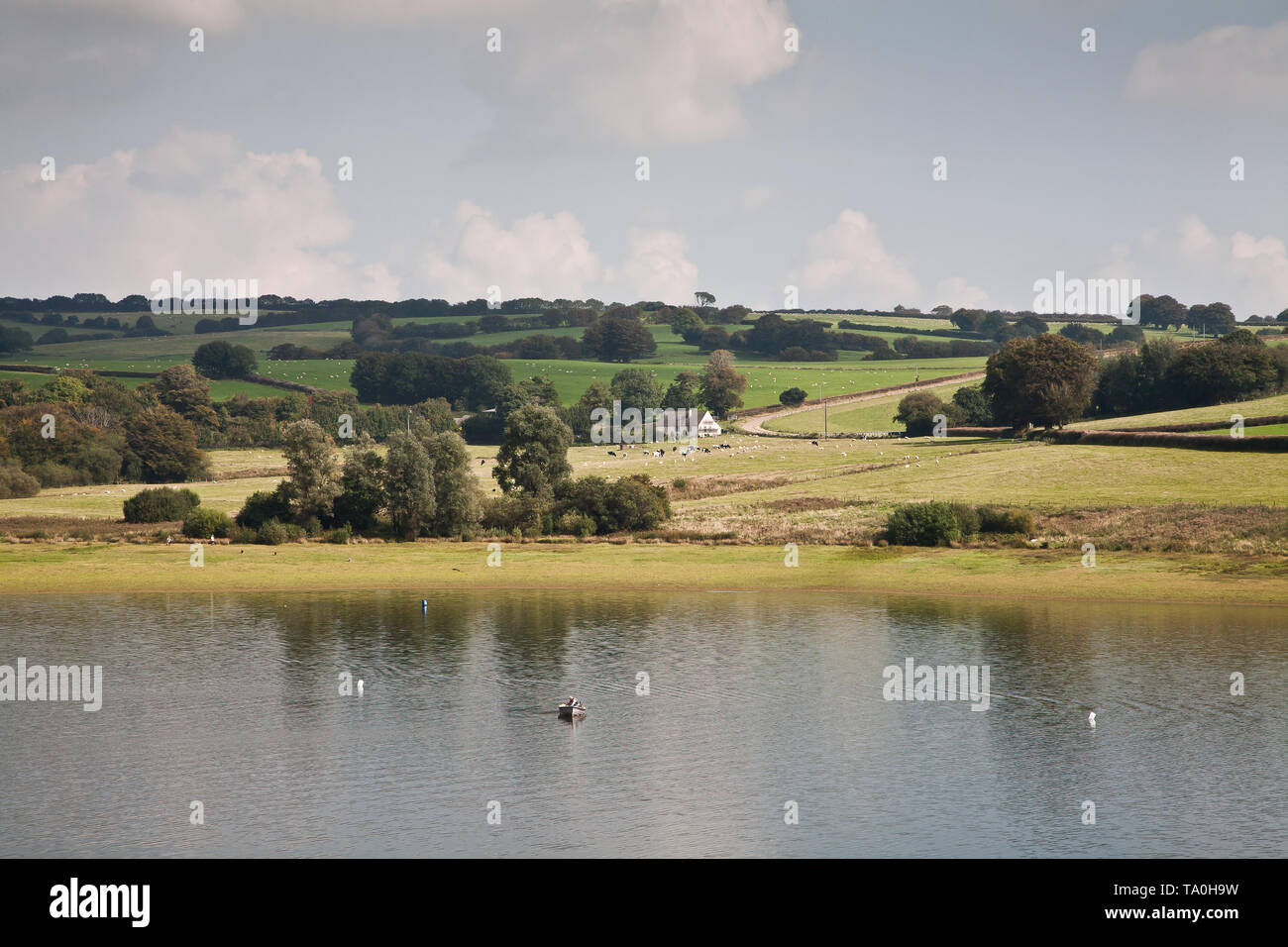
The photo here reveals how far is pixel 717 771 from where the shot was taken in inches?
1410

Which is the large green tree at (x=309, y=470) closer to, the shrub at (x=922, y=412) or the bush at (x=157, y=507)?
the bush at (x=157, y=507)

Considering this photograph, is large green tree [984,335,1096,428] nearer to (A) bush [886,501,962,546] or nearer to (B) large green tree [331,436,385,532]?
(A) bush [886,501,962,546]

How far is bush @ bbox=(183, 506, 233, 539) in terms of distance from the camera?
86.1m

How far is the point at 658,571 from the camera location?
74.2 meters

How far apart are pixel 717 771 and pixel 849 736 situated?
573 centimetres

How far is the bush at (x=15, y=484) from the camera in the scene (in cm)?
11319

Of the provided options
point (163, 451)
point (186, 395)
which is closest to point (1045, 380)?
point (163, 451)

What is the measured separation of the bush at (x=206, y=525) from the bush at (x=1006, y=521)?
53699 millimetres

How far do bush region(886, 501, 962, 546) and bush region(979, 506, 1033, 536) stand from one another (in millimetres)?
2359

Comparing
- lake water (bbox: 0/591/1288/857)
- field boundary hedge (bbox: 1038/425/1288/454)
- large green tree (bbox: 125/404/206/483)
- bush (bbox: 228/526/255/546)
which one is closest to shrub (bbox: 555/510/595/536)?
bush (bbox: 228/526/255/546)

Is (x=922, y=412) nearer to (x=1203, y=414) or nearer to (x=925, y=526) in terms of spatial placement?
(x=1203, y=414)
